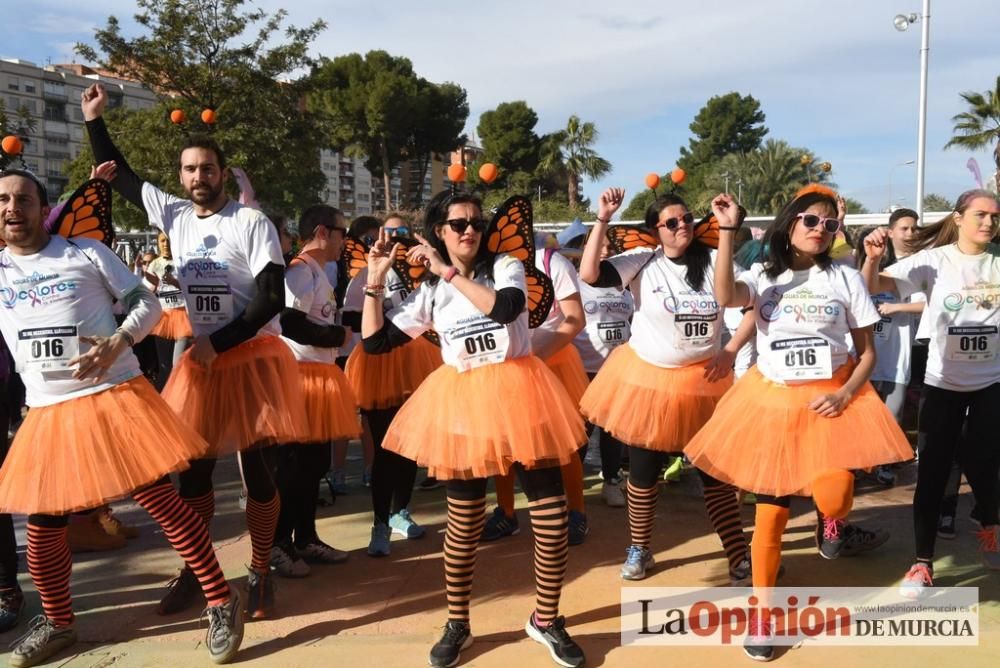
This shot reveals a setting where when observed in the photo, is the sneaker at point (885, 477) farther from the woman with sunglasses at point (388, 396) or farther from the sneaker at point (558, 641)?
the sneaker at point (558, 641)

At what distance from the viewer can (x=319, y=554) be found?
185 inches

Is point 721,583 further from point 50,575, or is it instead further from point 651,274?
point 50,575

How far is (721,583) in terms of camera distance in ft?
14.0

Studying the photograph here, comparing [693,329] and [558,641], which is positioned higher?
[693,329]

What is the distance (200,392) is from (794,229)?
3.08m

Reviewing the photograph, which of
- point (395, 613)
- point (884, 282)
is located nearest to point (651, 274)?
point (884, 282)

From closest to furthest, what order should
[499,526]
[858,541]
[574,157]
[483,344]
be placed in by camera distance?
[483,344] < [858,541] < [499,526] < [574,157]

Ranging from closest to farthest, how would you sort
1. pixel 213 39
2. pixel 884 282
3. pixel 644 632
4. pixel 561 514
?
1. pixel 561 514
2. pixel 644 632
3. pixel 884 282
4. pixel 213 39

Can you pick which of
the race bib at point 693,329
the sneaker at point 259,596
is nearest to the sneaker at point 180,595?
the sneaker at point 259,596

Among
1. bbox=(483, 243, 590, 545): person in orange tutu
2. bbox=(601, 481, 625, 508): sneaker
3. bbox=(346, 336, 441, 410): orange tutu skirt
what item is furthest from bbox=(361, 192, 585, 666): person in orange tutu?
bbox=(601, 481, 625, 508): sneaker

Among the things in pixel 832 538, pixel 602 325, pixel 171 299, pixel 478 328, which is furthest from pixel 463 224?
pixel 171 299

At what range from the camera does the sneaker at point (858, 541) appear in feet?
15.1

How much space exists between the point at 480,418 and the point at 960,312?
9.09 ft

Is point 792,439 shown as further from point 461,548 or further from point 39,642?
point 39,642
